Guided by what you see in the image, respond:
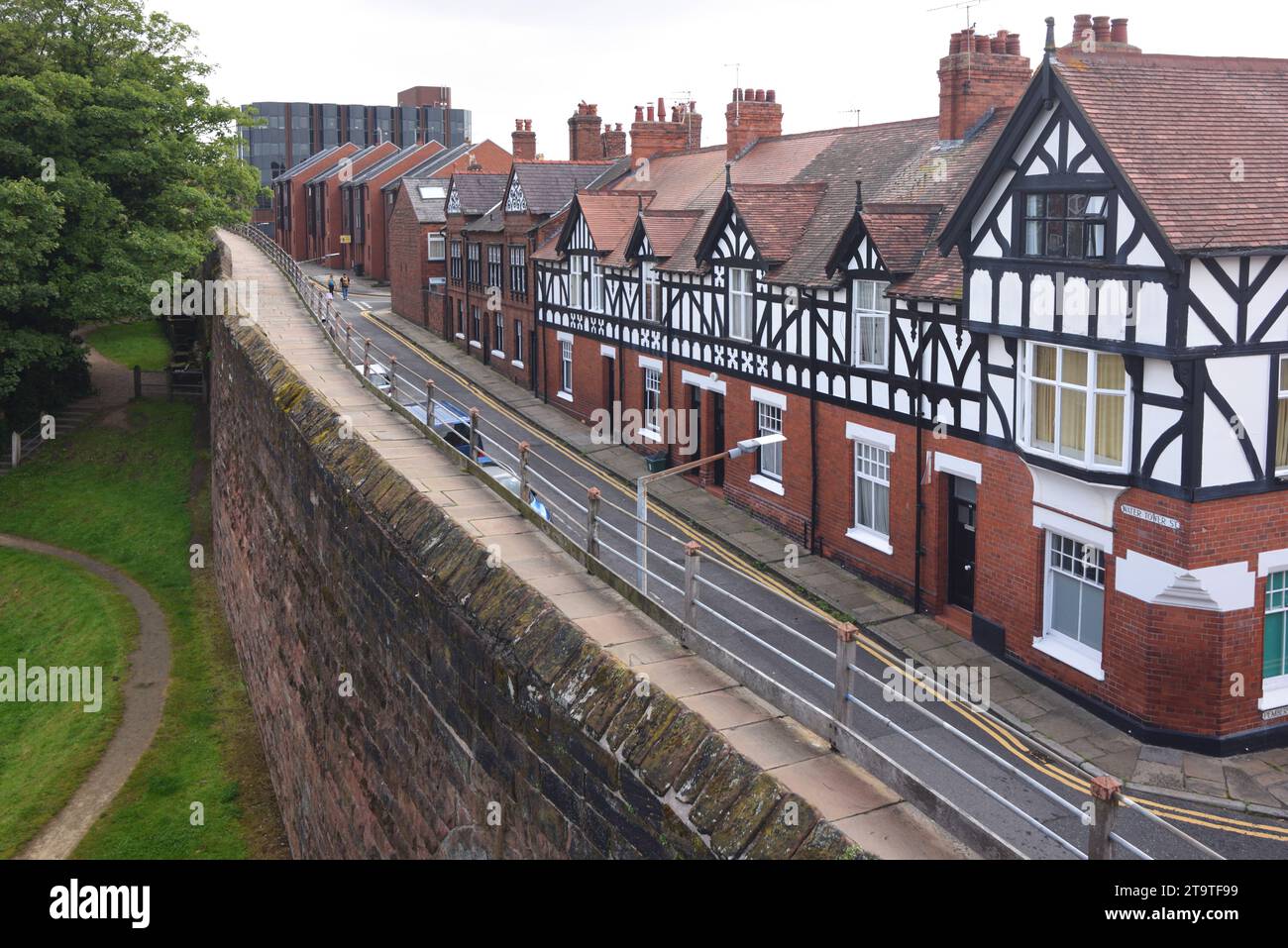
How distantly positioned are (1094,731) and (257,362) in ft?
48.7

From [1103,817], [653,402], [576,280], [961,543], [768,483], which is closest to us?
[1103,817]

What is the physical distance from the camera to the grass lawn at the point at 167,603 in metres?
18.8

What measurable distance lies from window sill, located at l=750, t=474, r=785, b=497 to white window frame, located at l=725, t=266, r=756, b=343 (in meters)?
3.42

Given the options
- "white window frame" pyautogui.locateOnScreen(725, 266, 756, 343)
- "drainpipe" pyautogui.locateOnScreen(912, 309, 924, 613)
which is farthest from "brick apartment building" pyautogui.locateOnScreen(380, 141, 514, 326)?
"drainpipe" pyautogui.locateOnScreen(912, 309, 924, 613)

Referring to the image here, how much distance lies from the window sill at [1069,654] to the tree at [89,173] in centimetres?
2810

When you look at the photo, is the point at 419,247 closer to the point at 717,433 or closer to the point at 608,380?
the point at 608,380

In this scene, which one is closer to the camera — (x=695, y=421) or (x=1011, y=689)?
(x=1011, y=689)

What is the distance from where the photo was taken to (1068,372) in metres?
19.3

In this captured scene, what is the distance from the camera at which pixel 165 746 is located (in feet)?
70.4

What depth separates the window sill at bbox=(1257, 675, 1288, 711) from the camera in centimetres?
1794

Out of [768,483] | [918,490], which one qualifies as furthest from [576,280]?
[918,490]

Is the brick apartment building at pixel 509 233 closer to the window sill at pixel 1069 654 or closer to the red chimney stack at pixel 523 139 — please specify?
the red chimney stack at pixel 523 139

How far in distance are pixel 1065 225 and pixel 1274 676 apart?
7.63 meters
